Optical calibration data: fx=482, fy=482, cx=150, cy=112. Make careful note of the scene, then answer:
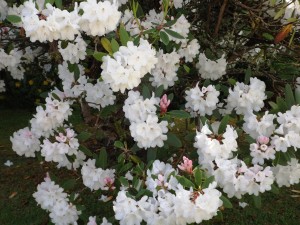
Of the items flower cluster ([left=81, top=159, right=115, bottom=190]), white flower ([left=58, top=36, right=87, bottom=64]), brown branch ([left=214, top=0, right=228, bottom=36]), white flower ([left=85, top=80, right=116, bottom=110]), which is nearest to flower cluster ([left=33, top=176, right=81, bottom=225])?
flower cluster ([left=81, top=159, right=115, bottom=190])

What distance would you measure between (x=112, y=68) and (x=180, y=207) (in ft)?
2.27

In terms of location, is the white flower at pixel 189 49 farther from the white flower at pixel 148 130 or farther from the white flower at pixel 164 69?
the white flower at pixel 148 130

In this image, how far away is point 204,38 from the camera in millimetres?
3262

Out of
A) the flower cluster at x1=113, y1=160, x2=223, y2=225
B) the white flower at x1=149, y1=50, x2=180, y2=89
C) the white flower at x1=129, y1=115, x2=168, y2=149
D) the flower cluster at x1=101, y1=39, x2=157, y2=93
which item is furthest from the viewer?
the white flower at x1=149, y1=50, x2=180, y2=89

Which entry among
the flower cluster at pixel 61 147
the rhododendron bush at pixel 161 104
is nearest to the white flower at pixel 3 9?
the rhododendron bush at pixel 161 104

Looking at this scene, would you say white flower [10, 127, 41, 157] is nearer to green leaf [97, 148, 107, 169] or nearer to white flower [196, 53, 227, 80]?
green leaf [97, 148, 107, 169]

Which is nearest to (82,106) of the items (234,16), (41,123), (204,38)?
(41,123)

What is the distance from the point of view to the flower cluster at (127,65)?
216 centimetres

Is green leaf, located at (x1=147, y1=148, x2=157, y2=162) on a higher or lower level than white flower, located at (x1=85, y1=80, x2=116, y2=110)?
lower

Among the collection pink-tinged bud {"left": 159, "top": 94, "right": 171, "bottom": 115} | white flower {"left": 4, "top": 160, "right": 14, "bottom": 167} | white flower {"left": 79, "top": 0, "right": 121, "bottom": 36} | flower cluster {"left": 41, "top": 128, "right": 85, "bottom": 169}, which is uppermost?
white flower {"left": 79, "top": 0, "right": 121, "bottom": 36}

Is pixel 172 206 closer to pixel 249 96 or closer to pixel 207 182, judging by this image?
pixel 207 182

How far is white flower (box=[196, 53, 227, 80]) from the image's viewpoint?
9.94 feet

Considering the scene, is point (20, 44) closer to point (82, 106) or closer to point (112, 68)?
point (82, 106)

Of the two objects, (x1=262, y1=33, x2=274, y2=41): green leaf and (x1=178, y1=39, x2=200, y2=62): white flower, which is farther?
(x1=262, y1=33, x2=274, y2=41): green leaf
